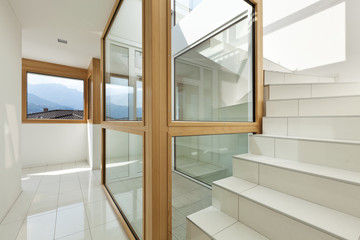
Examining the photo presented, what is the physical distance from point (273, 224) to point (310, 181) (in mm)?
372

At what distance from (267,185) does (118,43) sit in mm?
2269

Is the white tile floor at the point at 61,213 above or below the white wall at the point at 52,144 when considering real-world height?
below

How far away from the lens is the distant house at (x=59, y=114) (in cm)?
407

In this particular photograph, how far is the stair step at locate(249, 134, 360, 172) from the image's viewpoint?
1055 mm

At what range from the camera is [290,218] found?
2.82 ft

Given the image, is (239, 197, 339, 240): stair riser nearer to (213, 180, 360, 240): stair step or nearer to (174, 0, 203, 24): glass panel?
(213, 180, 360, 240): stair step

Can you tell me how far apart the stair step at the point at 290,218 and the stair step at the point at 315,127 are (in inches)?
26.6

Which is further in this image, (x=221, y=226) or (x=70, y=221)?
(x=70, y=221)

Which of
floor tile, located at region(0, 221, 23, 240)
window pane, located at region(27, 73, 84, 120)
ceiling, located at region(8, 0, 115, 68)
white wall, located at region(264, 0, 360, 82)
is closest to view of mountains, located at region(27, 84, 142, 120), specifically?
window pane, located at region(27, 73, 84, 120)

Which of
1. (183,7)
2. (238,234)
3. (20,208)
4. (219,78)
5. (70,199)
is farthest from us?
(70,199)

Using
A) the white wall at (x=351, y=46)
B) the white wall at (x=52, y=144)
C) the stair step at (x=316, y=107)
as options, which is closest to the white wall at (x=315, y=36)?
the white wall at (x=351, y=46)

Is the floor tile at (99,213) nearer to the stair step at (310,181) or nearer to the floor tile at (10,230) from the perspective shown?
the floor tile at (10,230)

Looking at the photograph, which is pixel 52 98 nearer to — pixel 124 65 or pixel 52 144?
pixel 52 144

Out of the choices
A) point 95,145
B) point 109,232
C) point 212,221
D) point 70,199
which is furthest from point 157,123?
point 95,145
